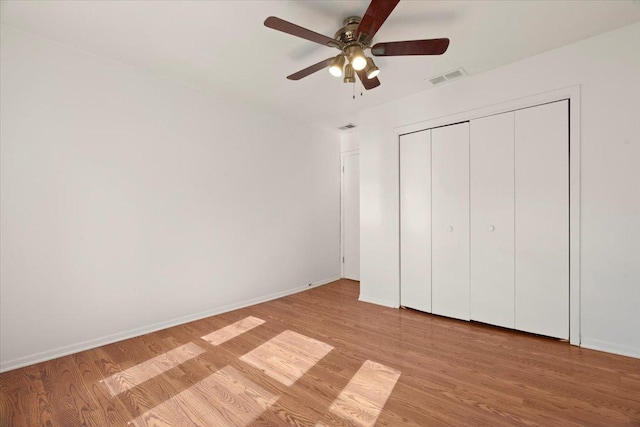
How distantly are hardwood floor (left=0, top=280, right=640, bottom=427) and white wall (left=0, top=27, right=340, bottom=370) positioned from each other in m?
0.37

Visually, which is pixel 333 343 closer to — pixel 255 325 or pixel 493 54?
pixel 255 325

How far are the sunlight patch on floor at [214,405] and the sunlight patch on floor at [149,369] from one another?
0.39 meters

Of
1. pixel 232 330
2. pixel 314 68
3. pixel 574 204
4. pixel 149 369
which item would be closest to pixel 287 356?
pixel 232 330

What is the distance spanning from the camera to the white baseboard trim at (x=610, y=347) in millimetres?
2281

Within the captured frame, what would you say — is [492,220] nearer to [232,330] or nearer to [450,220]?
[450,220]

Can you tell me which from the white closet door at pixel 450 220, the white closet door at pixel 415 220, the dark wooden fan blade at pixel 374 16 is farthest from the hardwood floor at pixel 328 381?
the dark wooden fan blade at pixel 374 16

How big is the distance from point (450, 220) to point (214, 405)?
2860 mm

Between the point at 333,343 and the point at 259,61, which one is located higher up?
the point at 259,61

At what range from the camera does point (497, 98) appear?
2889 millimetres

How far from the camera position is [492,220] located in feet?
9.71

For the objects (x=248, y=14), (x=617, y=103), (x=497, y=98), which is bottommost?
(x=617, y=103)

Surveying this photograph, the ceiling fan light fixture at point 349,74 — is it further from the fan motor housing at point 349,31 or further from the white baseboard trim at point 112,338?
the white baseboard trim at point 112,338

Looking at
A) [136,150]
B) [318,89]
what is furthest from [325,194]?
[136,150]

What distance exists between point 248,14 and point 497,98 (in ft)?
8.24
